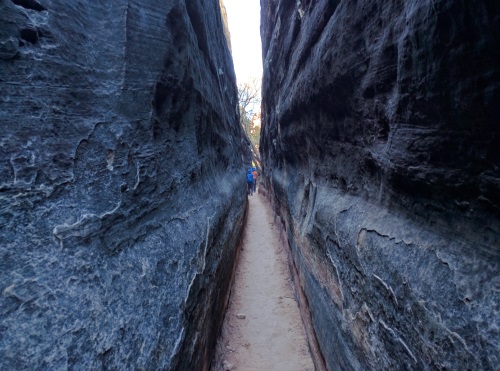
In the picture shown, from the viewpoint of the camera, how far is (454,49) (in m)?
1.53

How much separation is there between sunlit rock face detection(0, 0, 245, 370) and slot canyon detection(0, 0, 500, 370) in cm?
1

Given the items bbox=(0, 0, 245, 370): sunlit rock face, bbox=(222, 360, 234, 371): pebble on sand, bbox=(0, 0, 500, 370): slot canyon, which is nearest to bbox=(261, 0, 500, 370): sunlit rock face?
bbox=(0, 0, 500, 370): slot canyon

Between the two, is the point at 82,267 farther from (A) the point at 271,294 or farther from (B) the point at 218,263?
(A) the point at 271,294

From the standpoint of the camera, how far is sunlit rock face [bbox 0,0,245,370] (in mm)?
1541

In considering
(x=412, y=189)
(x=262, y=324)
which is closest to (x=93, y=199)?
(x=412, y=189)

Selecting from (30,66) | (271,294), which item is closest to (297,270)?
(271,294)

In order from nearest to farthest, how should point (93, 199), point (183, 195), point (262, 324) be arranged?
point (93, 199), point (183, 195), point (262, 324)

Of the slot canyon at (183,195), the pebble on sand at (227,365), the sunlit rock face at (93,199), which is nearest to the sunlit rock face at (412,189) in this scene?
the slot canyon at (183,195)

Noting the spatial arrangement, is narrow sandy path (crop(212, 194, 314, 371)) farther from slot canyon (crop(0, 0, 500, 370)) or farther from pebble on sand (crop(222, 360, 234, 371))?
slot canyon (crop(0, 0, 500, 370))

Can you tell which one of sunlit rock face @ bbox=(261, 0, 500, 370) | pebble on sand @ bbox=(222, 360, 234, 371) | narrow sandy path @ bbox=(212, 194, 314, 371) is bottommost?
narrow sandy path @ bbox=(212, 194, 314, 371)

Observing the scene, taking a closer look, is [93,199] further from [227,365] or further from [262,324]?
[262,324]

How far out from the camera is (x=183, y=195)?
3412mm

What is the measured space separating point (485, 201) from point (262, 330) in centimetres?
375

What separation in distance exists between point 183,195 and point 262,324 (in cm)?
262
